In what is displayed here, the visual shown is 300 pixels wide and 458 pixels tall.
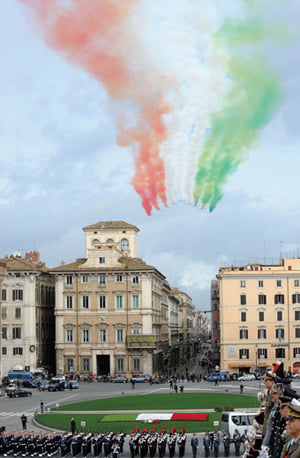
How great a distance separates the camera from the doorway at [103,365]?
316 feet

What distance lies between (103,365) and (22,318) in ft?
38.0

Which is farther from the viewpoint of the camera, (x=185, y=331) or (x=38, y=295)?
(x=185, y=331)

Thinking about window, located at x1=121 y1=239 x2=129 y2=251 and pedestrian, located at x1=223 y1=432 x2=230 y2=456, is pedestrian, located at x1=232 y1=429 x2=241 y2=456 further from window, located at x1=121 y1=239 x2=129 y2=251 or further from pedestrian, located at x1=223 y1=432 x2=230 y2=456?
window, located at x1=121 y1=239 x2=129 y2=251

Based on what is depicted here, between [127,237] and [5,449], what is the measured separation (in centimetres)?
7932

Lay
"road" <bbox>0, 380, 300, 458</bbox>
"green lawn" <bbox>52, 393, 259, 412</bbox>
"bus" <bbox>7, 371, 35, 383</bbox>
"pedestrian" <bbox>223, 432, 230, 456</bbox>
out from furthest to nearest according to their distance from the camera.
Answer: "bus" <bbox>7, 371, 35, 383</bbox> < "green lawn" <bbox>52, 393, 259, 412</bbox> < "road" <bbox>0, 380, 300, 458</bbox> < "pedestrian" <bbox>223, 432, 230, 456</bbox>

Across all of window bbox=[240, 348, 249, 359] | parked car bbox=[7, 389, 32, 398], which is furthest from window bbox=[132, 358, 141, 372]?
parked car bbox=[7, 389, 32, 398]

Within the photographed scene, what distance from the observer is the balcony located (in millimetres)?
94812

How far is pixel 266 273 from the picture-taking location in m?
95.6

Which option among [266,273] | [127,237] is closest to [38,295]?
[127,237]

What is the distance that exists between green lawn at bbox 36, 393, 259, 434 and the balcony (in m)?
24.0

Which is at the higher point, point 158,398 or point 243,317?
point 243,317

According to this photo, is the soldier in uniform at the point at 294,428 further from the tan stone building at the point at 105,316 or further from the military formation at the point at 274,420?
the tan stone building at the point at 105,316

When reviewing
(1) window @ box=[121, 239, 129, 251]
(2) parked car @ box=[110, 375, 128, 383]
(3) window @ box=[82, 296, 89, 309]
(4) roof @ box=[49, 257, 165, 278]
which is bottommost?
(2) parked car @ box=[110, 375, 128, 383]

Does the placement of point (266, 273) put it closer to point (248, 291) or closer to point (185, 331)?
point (248, 291)
